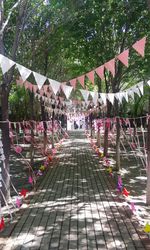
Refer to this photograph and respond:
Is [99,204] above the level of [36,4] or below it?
below

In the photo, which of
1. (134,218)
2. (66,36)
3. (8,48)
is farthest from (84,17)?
(134,218)

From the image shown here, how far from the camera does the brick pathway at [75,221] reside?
6.48 m

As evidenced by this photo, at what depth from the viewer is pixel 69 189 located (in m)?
11.0

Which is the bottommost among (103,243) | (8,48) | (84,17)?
(103,243)

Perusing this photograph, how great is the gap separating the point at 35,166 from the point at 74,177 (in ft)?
10.7

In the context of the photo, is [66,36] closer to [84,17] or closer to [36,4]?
[84,17]

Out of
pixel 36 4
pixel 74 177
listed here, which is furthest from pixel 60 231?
pixel 36 4

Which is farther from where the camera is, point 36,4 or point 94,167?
point 94,167

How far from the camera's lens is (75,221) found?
25.3ft

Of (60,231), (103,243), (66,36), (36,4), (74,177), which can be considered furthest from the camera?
(66,36)

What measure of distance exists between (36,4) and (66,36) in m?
4.11

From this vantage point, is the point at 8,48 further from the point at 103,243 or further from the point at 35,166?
the point at 103,243

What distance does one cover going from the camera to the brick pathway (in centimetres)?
648

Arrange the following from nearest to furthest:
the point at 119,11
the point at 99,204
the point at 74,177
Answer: the point at 99,204 < the point at 74,177 < the point at 119,11
